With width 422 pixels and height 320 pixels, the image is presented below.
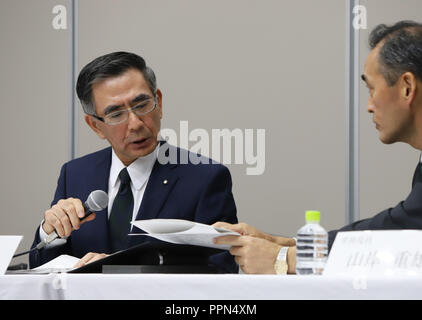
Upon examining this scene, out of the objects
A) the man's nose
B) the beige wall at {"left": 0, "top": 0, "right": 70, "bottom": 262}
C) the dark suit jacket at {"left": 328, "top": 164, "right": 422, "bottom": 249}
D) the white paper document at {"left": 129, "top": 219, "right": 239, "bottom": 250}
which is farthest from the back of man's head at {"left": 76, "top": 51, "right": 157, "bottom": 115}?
the white paper document at {"left": 129, "top": 219, "right": 239, "bottom": 250}

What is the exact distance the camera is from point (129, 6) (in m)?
3.42

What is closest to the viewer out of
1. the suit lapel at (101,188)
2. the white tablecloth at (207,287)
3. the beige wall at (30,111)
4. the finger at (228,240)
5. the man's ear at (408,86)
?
the white tablecloth at (207,287)

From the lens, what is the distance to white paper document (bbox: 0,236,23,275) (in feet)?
3.92

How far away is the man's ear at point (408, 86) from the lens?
1992mm

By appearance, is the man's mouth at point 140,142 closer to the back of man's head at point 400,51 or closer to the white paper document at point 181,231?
the back of man's head at point 400,51

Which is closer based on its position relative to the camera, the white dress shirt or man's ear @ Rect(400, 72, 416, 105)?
man's ear @ Rect(400, 72, 416, 105)

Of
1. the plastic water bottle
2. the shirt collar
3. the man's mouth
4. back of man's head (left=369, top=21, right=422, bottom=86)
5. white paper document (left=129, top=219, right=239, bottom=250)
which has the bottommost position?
the plastic water bottle

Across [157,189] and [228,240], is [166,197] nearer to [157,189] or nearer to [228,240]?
[157,189]

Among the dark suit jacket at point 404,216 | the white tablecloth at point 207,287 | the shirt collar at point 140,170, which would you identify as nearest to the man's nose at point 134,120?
the shirt collar at point 140,170

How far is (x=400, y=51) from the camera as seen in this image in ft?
6.63

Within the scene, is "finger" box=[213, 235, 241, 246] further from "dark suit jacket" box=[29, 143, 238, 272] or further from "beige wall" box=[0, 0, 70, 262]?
"beige wall" box=[0, 0, 70, 262]

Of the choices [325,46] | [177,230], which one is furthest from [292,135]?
[177,230]

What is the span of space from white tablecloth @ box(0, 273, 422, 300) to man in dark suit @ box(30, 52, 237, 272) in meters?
1.22
